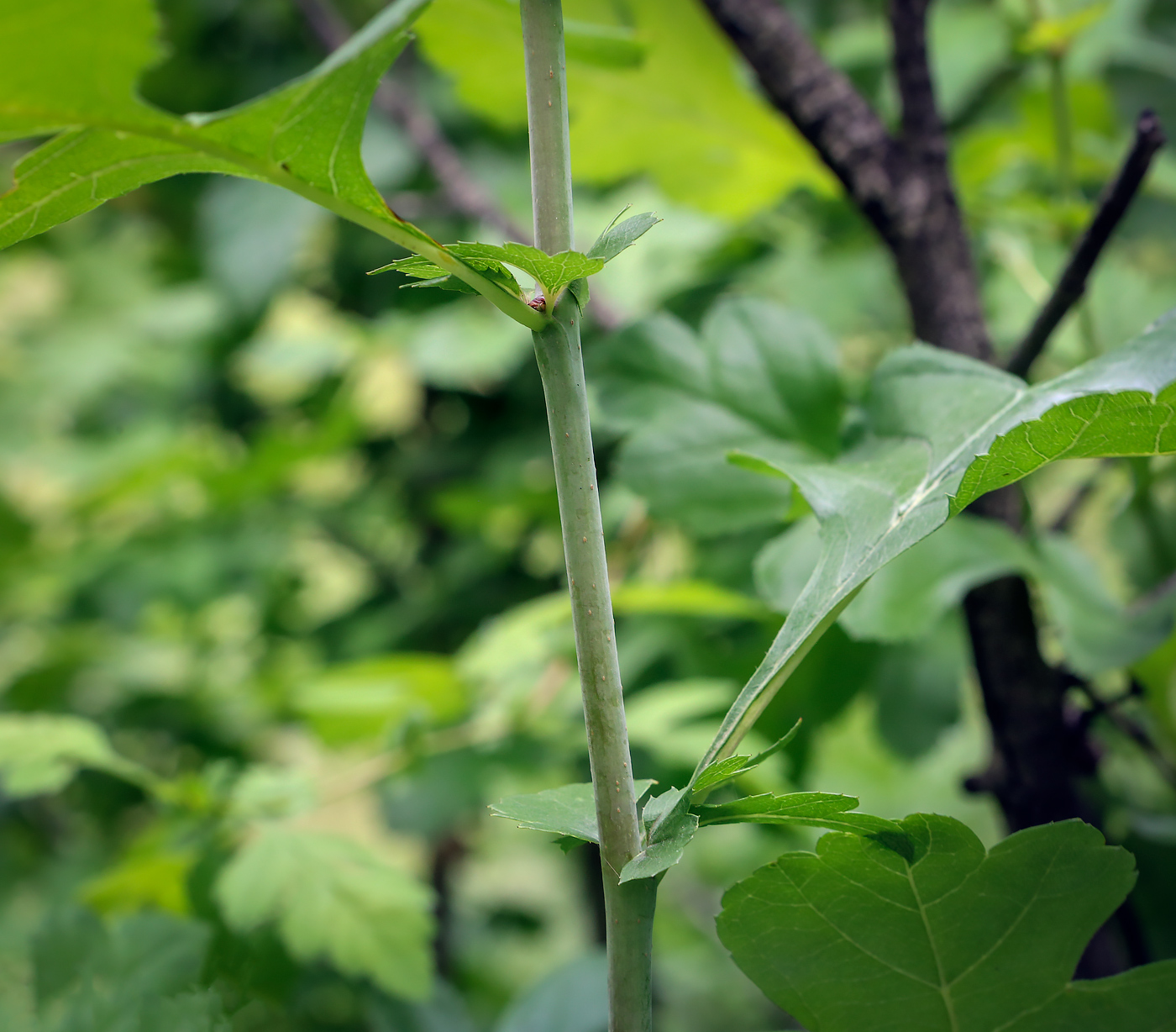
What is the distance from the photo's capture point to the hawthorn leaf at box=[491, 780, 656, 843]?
0.16 m

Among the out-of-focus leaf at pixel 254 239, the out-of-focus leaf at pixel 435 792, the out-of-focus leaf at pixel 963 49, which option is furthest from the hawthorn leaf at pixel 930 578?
the out-of-focus leaf at pixel 254 239

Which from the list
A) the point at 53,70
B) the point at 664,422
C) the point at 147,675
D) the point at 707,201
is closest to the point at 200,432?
the point at 147,675

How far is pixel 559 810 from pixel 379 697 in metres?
0.31

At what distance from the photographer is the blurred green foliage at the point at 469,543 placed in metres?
0.31

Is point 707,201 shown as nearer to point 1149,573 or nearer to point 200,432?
point 1149,573

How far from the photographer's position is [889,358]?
247 millimetres

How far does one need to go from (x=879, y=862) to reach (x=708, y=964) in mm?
895

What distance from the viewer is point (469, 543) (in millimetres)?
795

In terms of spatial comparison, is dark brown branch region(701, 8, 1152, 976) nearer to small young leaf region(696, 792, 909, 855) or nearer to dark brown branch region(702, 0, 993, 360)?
dark brown branch region(702, 0, 993, 360)

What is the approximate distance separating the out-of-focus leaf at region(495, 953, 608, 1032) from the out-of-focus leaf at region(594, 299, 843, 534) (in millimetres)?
243

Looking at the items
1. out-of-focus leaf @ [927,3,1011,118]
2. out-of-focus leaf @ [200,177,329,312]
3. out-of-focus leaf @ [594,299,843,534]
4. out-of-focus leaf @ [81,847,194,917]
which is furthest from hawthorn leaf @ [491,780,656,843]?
out-of-focus leaf @ [200,177,329,312]

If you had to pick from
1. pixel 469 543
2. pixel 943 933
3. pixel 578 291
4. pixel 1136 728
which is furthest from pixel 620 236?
pixel 469 543

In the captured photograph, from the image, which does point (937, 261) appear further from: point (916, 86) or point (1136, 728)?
point (1136, 728)

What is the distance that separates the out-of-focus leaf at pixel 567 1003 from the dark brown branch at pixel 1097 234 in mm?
320
